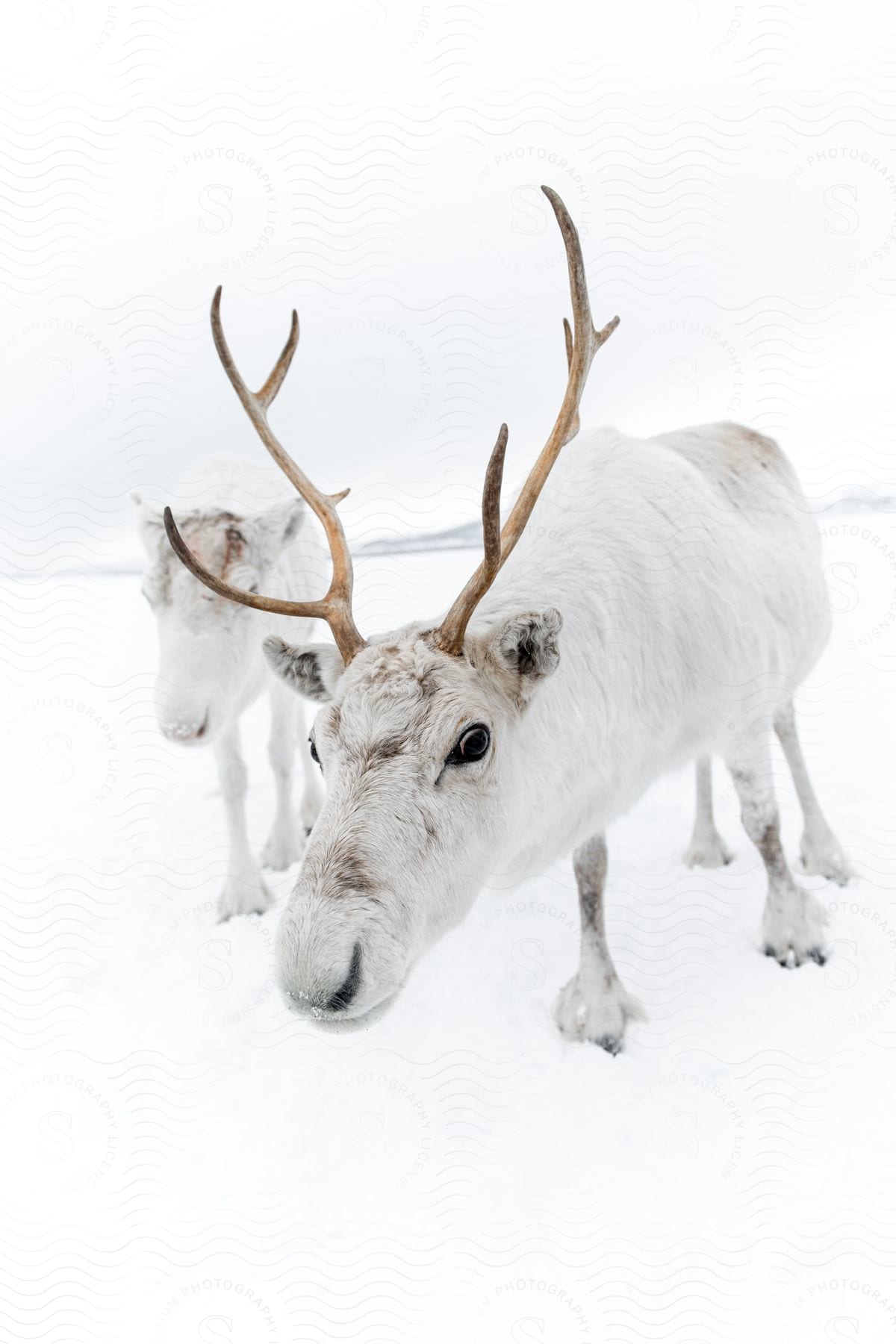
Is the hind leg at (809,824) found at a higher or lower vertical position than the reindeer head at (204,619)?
lower

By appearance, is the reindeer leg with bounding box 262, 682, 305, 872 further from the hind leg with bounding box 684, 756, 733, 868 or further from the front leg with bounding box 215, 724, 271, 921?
the hind leg with bounding box 684, 756, 733, 868

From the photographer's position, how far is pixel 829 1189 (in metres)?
3.04

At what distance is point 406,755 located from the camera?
7.87 ft

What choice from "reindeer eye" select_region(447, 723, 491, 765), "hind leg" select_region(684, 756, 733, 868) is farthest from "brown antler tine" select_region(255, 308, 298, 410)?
"hind leg" select_region(684, 756, 733, 868)

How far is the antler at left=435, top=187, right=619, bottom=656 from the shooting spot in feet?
8.34

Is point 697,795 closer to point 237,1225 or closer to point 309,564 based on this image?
point 309,564

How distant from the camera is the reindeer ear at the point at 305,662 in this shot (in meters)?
2.88

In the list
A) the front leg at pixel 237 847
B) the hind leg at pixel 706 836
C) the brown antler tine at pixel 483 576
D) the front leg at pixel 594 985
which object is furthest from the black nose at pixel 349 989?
the hind leg at pixel 706 836

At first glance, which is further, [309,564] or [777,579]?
[309,564]

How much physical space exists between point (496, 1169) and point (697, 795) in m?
2.68

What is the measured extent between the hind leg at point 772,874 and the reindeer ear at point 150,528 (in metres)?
3.33

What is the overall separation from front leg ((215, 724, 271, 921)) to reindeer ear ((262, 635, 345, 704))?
2285 millimetres

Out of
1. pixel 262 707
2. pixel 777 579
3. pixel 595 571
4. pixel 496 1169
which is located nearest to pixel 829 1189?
pixel 496 1169

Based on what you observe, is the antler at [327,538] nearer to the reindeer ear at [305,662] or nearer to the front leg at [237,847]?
the reindeer ear at [305,662]
